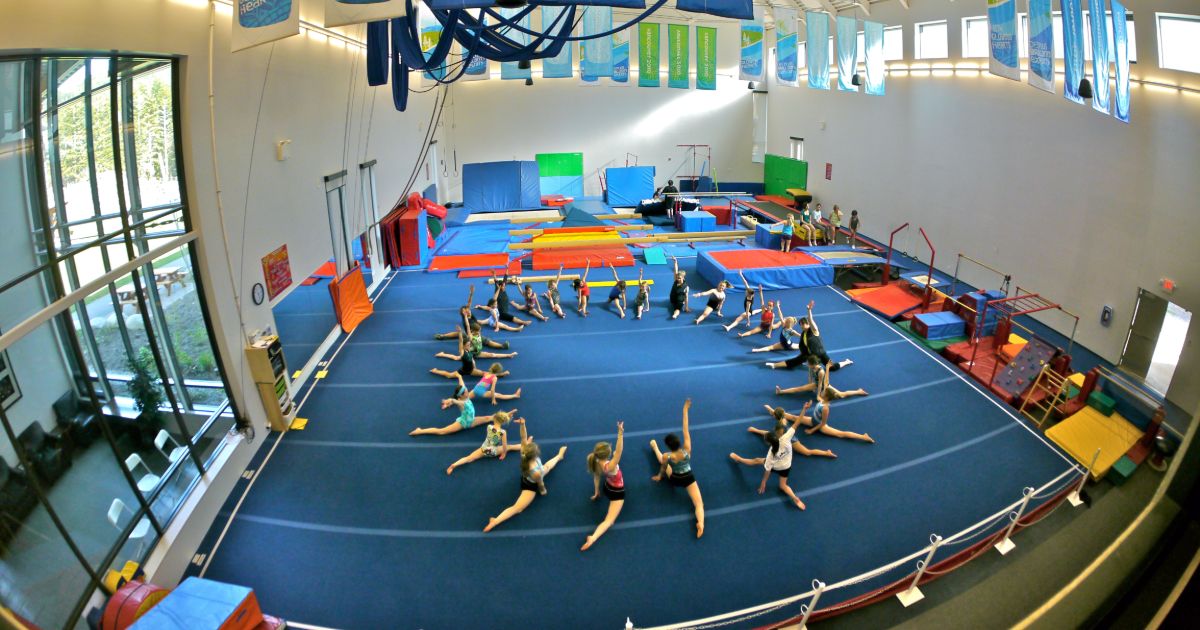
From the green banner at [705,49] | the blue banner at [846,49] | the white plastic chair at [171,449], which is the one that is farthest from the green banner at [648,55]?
the white plastic chair at [171,449]

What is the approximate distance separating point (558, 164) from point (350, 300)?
14952mm

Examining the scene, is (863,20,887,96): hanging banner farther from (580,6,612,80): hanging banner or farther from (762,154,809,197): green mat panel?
(762,154,809,197): green mat panel

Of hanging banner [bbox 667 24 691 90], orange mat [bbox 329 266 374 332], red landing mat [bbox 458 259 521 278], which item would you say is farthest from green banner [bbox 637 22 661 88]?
orange mat [bbox 329 266 374 332]

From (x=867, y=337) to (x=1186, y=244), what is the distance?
441 centimetres

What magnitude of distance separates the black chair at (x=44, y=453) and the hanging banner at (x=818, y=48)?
14947 millimetres

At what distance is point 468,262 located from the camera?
14.8 m

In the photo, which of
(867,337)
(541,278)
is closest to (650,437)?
(867,337)

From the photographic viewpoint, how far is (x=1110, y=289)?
945cm

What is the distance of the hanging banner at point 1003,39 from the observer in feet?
27.6

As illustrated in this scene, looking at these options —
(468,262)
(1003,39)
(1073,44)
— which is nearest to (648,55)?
(468,262)

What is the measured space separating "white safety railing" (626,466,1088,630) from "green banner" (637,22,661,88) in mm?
13710

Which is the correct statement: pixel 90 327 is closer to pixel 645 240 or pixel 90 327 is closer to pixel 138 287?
pixel 138 287

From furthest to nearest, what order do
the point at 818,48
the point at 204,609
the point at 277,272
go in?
1. the point at 818,48
2. the point at 277,272
3. the point at 204,609

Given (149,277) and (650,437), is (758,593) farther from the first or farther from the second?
(149,277)
